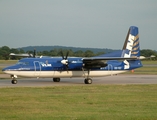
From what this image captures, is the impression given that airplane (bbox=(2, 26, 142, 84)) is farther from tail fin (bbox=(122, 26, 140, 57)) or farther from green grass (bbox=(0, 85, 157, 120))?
green grass (bbox=(0, 85, 157, 120))

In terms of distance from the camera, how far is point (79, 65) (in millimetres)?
33094

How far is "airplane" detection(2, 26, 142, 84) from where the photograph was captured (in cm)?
3086

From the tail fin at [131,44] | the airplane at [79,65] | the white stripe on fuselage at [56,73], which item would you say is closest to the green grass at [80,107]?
the white stripe on fuselage at [56,73]

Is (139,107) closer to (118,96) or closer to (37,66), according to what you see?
(118,96)

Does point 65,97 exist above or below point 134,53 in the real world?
below

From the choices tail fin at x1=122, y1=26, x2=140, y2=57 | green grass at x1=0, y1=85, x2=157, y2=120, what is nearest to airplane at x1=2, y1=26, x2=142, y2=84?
tail fin at x1=122, y1=26, x2=140, y2=57

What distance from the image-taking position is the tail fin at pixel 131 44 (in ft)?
119

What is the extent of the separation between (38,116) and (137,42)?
25020 mm

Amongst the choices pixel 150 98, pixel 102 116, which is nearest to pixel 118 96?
pixel 150 98

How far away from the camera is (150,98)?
19.9 m

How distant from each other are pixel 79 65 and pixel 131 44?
22.0ft

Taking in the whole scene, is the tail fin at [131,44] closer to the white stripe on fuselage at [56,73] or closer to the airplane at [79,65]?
the airplane at [79,65]

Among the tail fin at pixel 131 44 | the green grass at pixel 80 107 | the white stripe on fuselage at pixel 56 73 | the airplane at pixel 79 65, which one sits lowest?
the green grass at pixel 80 107

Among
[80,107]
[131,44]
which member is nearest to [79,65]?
[131,44]
